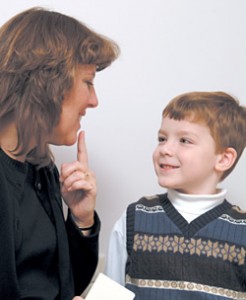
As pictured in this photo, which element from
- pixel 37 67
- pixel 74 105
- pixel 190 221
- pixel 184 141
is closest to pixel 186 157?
pixel 184 141

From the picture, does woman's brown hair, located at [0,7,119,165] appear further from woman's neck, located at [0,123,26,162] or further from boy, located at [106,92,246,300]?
boy, located at [106,92,246,300]

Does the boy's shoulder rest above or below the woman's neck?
below

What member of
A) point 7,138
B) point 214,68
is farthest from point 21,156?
point 214,68

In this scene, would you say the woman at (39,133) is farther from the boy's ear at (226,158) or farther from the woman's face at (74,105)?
the boy's ear at (226,158)

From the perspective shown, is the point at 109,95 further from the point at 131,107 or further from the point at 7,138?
the point at 7,138

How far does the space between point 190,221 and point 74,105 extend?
0.36 meters

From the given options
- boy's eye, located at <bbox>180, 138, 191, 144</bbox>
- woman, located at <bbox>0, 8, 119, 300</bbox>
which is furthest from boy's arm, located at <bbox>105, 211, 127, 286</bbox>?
boy's eye, located at <bbox>180, 138, 191, 144</bbox>

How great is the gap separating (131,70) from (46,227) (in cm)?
55

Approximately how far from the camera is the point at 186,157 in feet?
3.36

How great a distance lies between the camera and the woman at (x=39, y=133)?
0.90 meters

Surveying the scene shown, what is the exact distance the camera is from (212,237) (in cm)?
102

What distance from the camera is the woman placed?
35.3 inches

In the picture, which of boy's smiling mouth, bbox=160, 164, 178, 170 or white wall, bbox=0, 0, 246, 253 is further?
white wall, bbox=0, 0, 246, 253

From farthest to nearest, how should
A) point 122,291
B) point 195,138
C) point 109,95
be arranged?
1. point 109,95
2. point 195,138
3. point 122,291
